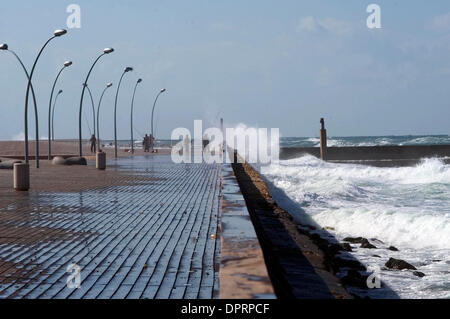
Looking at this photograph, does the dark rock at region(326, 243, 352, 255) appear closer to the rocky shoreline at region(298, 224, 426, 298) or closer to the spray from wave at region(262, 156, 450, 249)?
the rocky shoreline at region(298, 224, 426, 298)

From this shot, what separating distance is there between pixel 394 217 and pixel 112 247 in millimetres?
9433

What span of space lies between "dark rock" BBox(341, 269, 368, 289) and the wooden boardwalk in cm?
202

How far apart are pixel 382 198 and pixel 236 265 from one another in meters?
19.6

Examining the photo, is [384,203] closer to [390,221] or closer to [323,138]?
[390,221]

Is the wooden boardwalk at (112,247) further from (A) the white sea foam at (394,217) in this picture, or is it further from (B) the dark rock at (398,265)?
(A) the white sea foam at (394,217)

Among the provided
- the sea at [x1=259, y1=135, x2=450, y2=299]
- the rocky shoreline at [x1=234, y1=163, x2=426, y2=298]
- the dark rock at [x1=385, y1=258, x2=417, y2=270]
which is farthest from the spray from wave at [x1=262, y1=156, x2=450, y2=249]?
the dark rock at [x1=385, y1=258, x2=417, y2=270]

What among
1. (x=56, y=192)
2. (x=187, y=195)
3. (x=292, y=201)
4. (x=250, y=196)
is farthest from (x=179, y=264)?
(x=292, y=201)

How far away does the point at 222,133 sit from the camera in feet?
279

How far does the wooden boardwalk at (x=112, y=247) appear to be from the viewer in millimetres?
6117

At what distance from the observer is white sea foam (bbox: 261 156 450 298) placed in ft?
32.6

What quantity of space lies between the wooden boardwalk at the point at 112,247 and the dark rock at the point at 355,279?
2.02 meters

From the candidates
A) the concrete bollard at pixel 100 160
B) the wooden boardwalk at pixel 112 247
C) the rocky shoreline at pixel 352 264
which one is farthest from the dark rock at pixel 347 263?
the concrete bollard at pixel 100 160

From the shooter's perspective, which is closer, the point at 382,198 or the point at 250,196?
the point at 250,196
